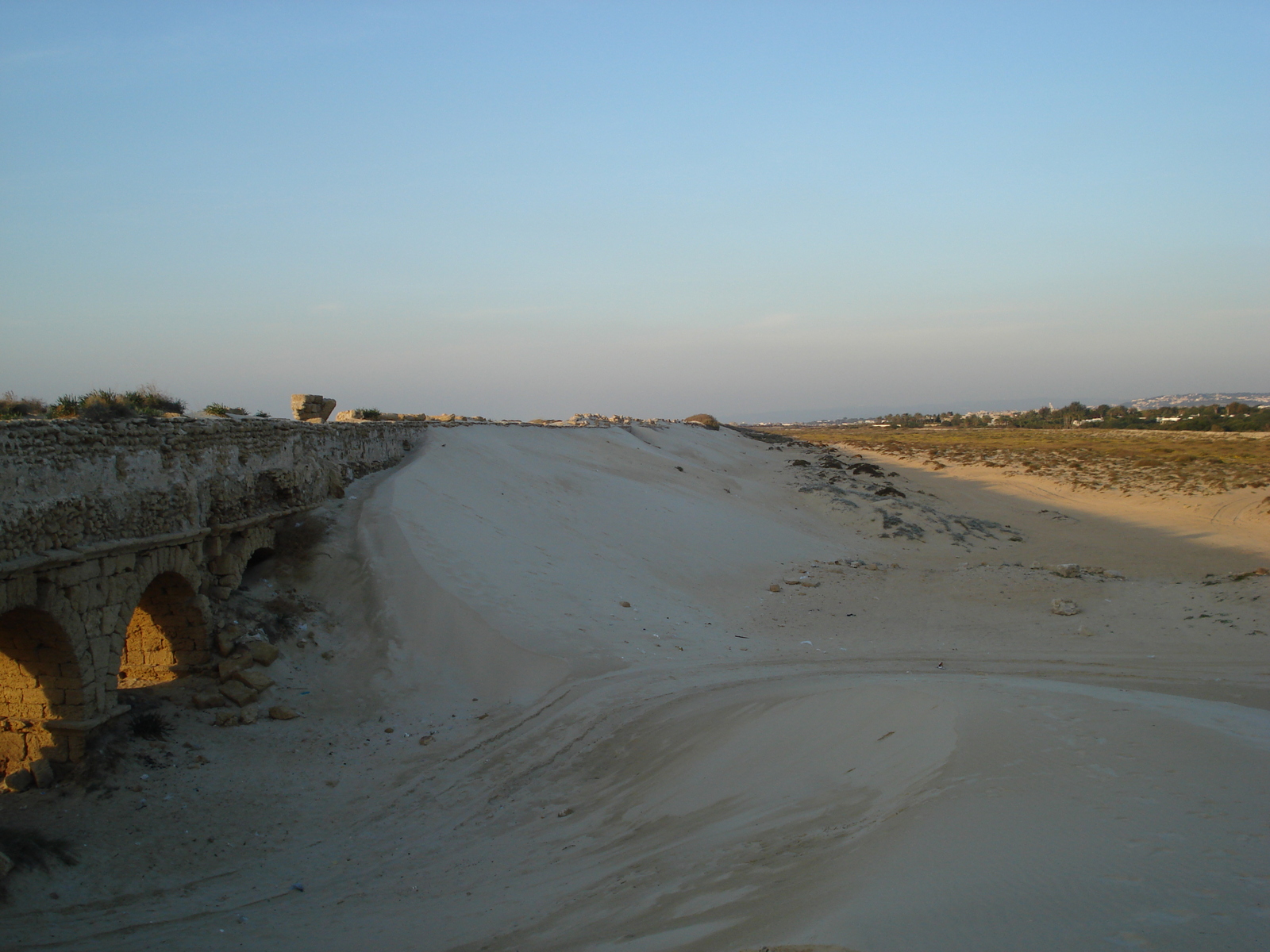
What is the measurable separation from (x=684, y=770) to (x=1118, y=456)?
4750 cm

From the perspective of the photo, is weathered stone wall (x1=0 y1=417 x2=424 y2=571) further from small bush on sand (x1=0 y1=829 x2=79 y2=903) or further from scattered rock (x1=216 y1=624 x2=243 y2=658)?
small bush on sand (x1=0 y1=829 x2=79 y2=903)

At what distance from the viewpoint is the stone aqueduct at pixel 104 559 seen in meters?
7.08

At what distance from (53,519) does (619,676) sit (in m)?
6.40

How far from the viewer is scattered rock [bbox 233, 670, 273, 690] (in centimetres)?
895

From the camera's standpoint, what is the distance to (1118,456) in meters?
44.6

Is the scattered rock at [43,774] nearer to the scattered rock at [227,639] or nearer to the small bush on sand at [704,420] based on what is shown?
the scattered rock at [227,639]

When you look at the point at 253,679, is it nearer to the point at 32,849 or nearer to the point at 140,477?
the point at 140,477

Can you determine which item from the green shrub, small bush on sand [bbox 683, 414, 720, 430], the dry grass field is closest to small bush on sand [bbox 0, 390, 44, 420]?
the green shrub

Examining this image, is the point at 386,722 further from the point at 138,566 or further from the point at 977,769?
the point at 977,769

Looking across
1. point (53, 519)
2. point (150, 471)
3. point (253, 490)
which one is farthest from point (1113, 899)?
point (253, 490)

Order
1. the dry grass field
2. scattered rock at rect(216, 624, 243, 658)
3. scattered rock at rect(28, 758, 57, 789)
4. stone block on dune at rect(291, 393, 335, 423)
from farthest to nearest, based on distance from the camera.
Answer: the dry grass field < stone block on dune at rect(291, 393, 335, 423) < scattered rock at rect(216, 624, 243, 658) < scattered rock at rect(28, 758, 57, 789)

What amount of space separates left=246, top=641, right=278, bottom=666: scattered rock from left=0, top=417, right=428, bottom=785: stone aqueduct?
0.53m

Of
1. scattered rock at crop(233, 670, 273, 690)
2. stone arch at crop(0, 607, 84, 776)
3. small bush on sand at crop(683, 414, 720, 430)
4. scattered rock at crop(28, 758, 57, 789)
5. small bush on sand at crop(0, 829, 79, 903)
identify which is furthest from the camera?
small bush on sand at crop(683, 414, 720, 430)

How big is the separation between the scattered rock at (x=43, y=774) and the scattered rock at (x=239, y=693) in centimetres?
176
